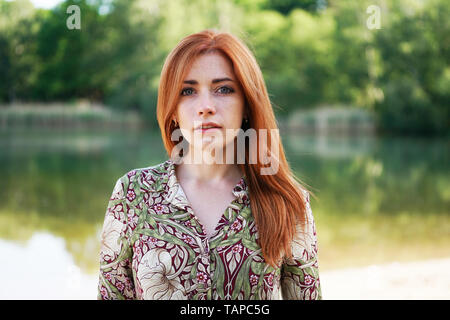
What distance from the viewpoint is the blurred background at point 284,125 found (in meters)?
6.35

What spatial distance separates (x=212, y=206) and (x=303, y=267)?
29 centimetres

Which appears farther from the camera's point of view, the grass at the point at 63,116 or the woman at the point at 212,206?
the grass at the point at 63,116

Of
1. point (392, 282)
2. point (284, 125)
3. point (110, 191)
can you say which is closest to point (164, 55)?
point (284, 125)


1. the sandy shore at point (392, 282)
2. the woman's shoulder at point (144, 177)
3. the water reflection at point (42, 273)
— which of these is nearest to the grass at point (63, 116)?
the water reflection at point (42, 273)

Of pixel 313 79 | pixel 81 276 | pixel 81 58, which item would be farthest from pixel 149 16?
pixel 81 276

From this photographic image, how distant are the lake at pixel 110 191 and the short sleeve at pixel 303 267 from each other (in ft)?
2.70

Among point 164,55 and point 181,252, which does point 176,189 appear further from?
point 164,55

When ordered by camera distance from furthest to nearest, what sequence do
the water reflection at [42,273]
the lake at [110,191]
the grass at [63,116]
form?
the grass at [63,116], the lake at [110,191], the water reflection at [42,273]

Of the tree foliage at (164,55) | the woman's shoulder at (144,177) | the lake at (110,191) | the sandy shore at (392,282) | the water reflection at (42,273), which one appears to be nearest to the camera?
the woman's shoulder at (144,177)

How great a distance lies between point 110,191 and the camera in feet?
36.4

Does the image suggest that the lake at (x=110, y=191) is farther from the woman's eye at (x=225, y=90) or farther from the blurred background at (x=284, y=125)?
the woman's eye at (x=225, y=90)

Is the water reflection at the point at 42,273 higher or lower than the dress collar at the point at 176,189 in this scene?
higher

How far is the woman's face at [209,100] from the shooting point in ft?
4.34

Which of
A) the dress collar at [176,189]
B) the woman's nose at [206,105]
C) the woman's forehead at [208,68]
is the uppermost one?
the woman's forehead at [208,68]
